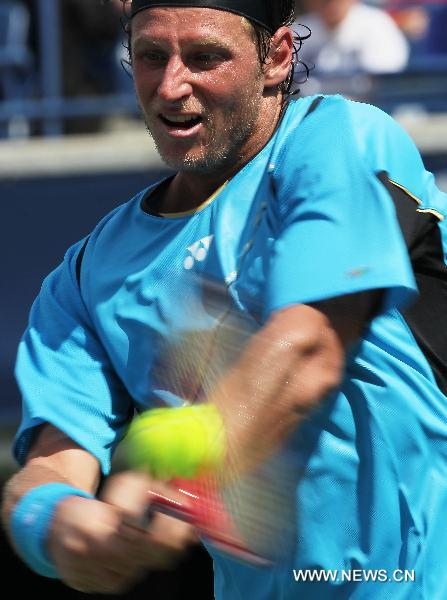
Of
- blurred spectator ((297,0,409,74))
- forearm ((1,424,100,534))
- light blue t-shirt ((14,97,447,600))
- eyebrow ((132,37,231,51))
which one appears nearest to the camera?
light blue t-shirt ((14,97,447,600))

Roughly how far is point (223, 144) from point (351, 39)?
479cm

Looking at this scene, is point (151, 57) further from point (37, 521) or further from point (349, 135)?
point (37, 521)

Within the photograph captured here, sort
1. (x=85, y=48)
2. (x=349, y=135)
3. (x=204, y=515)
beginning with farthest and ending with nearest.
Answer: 1. (x=85, y=48)
2. (x=349, y=135)
3. (x=204, y=515)

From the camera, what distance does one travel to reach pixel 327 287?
6.48 feet

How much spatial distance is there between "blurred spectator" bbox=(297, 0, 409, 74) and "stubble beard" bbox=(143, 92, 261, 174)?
15.0 ft

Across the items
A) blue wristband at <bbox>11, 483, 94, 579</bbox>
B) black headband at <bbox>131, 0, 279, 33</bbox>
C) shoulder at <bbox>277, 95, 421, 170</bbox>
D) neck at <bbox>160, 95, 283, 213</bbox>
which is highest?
black headband at <bbox>131, 0, 279, 33</bbox>

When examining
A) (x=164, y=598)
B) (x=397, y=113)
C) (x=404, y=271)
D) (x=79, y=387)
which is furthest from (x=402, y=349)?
(x=397, y=113)

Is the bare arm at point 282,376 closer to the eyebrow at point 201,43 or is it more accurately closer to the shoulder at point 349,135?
the shoulder at point 349,135

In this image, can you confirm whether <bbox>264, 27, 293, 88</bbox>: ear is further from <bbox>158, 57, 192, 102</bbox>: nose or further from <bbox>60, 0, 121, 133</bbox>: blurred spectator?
<bbox>60, 0, 121, 133</bbox>: blurred spectator

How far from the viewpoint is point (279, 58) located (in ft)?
8.20

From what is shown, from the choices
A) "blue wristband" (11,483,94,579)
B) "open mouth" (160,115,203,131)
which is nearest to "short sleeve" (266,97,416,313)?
"open mouth" (160,115,203,131)

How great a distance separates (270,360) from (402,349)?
0.42m

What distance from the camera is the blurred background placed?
639cm

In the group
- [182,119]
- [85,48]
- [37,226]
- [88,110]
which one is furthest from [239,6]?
[85,48]
